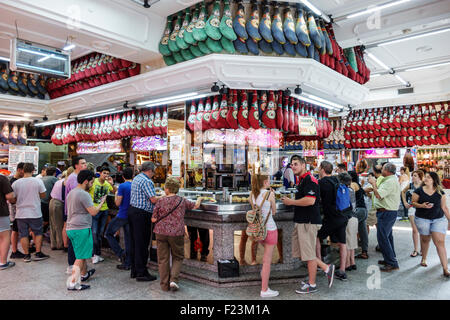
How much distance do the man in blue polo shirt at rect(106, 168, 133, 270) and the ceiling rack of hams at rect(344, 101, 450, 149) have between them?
31.7 feet

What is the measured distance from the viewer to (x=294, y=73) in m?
5.57

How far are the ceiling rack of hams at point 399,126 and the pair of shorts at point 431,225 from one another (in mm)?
6880

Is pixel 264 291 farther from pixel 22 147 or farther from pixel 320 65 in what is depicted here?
pixel 22 147

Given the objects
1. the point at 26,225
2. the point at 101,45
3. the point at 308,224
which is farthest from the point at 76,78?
the point at 308,224

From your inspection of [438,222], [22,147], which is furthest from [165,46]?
[22,147]

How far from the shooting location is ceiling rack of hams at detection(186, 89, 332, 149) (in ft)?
19.3

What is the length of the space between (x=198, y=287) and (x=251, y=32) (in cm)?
411

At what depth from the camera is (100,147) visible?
10023mm

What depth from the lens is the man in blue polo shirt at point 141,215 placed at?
4695mm

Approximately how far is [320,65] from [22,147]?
388 inches

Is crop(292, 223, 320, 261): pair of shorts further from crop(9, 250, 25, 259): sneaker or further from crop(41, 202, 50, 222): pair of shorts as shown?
crop(41, 202, 50, 222): pair of shorts

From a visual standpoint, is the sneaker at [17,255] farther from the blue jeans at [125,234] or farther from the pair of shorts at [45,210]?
the blue jeans at [125,234]

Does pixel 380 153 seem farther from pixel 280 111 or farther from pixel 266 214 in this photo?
pixel 266 214
